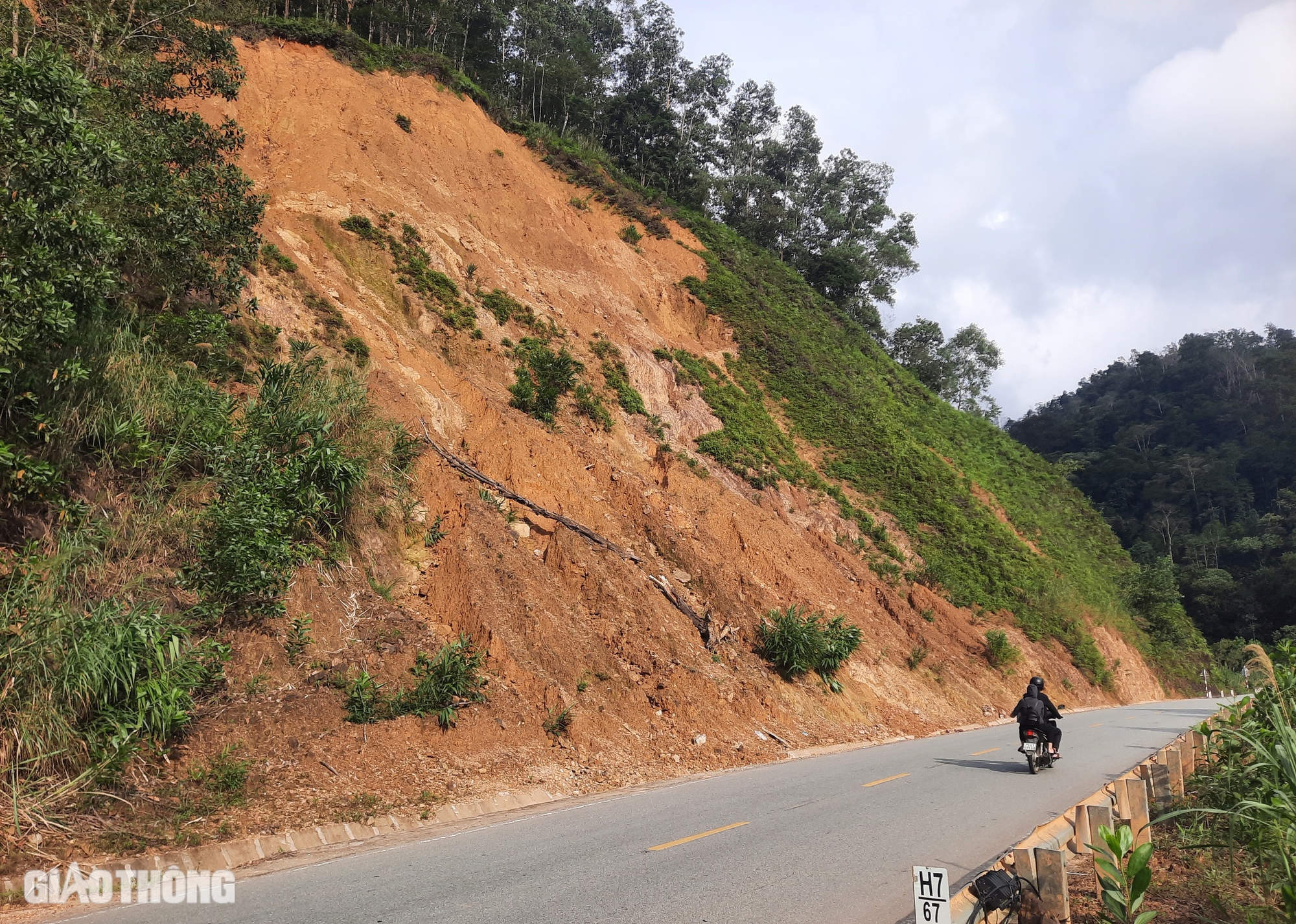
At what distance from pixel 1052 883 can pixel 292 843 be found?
6372mm

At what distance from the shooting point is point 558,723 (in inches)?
440

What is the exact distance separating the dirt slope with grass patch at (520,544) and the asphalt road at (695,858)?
1.44 m

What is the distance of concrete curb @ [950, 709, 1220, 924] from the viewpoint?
13.8ft

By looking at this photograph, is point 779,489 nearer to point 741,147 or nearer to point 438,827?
point 438,827

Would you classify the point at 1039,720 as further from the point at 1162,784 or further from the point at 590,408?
the point at 590,408

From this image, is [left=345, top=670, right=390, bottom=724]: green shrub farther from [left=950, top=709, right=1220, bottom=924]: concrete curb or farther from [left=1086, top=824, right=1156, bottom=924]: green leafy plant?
[left=1086, top=824, right=1156, bottom=924]: green leafy plant

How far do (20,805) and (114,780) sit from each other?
721 mm

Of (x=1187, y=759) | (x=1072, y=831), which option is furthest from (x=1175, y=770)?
(x=1072, y=831)

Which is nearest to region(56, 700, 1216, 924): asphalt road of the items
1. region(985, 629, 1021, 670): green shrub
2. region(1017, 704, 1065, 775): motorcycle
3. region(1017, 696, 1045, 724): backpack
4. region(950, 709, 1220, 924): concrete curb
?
region(1017, 704, 1065, 775): motorcycle

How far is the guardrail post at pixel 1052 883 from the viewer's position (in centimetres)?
423

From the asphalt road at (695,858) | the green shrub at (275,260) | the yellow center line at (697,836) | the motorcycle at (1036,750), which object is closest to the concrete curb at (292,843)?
the asphalt road at (695,858)

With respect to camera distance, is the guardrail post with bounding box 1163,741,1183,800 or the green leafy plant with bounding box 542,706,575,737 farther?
the green leafy plant with bounding box 542,706,575,737

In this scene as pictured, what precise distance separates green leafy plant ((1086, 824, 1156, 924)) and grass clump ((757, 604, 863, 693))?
37.5ft

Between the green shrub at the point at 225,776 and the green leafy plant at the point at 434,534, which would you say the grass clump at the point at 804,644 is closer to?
the green leafy plant at the point at 434,534
